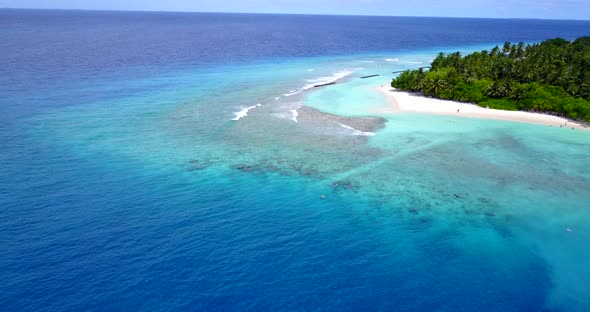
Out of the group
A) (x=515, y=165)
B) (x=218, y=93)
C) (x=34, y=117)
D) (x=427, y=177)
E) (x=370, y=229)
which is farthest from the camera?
(x=218, y=93)

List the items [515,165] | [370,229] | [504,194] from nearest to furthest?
1. [370,229]
2. [504,194]
3. [515,165]

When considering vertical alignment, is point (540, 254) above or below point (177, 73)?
below

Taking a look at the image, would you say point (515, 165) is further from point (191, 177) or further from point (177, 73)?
point (177, 73)

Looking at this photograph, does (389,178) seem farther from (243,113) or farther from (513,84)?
(513,84)

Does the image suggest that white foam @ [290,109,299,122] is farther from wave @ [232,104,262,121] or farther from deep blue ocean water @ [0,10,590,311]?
wave @ [232,104,262,121]

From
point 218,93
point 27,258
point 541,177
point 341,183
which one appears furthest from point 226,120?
point 541,177

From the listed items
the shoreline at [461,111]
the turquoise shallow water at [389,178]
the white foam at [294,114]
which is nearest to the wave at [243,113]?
the turquoise shallow water at [389,178]

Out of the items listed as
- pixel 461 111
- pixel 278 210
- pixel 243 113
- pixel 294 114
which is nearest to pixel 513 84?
pixel 461 111
